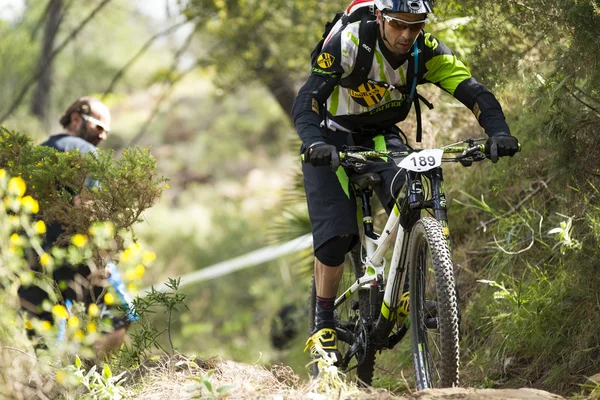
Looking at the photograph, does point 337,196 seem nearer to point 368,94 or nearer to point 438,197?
point 368,94

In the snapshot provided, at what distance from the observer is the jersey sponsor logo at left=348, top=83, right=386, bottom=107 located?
15.3 feet

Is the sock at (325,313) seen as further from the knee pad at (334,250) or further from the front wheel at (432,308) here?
the front wheel at (432,308)

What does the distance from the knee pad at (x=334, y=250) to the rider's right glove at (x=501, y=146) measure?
974mm

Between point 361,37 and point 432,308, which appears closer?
point 432,308

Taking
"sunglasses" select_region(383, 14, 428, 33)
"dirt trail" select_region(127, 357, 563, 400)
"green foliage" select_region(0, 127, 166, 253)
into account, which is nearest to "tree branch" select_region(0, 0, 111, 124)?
"green foliage" select_region(0, 127, 166, 253)

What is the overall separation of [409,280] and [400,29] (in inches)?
50.1

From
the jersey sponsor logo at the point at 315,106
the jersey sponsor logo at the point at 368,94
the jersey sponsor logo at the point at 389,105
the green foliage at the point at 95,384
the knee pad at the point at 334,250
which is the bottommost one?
the green foliage at the point at 95,384

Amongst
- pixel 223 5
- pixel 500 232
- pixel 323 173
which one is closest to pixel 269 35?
pixel 223 5

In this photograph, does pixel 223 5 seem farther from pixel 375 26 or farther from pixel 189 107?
pixel 189 107

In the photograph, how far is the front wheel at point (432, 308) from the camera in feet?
12.8

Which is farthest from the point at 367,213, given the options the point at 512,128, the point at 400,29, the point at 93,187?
the point at 512,128

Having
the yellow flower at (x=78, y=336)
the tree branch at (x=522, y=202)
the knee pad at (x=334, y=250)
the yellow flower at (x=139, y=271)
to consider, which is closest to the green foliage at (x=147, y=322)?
the yellow flower at (x=139, y=271)

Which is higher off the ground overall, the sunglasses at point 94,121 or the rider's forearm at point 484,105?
→ the sunglasses at point 94,121

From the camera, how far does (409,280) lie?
172 inches
